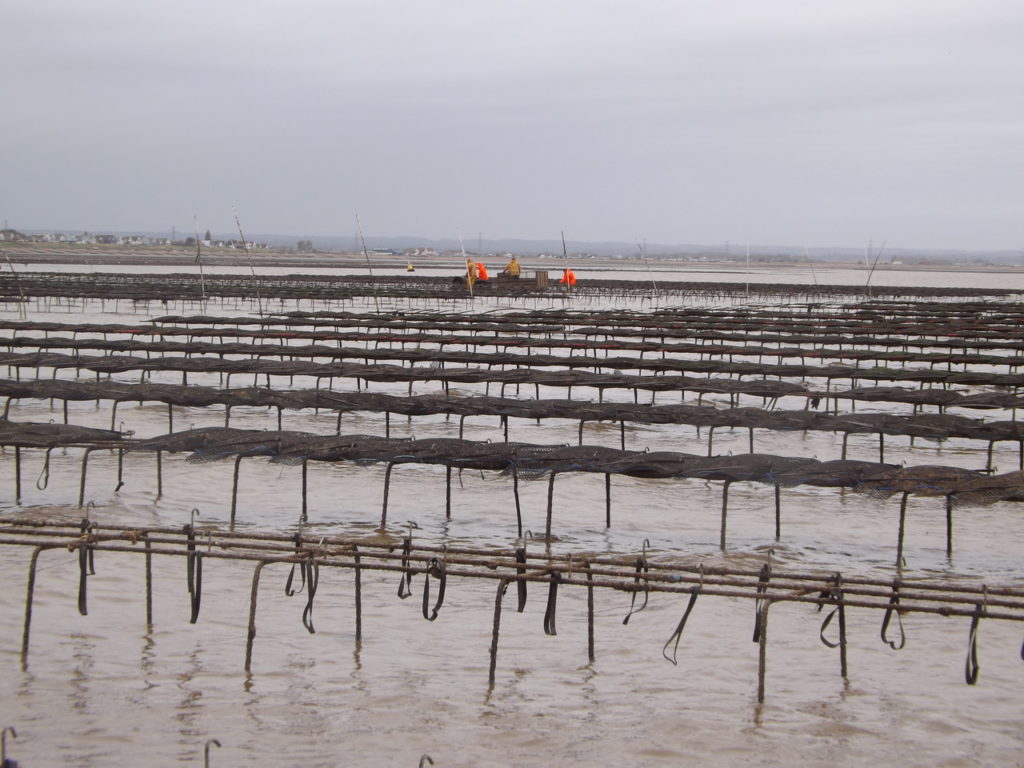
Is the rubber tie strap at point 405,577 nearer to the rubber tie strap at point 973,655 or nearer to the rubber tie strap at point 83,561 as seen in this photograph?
the rubber tie strap at point 83,561

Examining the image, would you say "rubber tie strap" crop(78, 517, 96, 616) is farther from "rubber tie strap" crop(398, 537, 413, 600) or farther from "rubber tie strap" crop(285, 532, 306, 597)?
"rubber tie strap" crop(398, 537, 413, 600)

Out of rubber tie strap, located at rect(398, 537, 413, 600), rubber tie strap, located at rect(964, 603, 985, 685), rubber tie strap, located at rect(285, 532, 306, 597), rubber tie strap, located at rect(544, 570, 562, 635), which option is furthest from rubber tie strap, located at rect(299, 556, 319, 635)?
rubber tie strap, located at rect(964, 603, 985, 685)

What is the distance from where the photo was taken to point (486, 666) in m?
7.67

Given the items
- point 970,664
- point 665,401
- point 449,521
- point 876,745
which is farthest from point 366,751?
point 665,401

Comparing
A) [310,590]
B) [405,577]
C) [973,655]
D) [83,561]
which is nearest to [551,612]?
[405,577]

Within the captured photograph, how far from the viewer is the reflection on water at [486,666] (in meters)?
6.49

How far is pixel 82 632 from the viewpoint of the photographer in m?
8.09

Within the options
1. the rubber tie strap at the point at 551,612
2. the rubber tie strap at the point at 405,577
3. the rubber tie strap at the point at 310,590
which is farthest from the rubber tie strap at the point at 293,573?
the rubber tie strap at the point at 551,612

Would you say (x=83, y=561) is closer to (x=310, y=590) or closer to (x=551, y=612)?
(x=310, y=590)

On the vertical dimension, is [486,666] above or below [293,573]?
below

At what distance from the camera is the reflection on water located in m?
6.49

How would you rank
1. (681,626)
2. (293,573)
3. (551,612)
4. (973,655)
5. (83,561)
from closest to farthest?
1. (973,655)
2. (681,626)
3. (83,561)
4. (551,612)
5. (293,573)

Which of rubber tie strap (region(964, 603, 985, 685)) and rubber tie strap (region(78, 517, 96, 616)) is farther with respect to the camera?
rubber tie strap (region(78, 517, 96, 616))

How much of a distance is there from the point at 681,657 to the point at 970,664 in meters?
1.97
